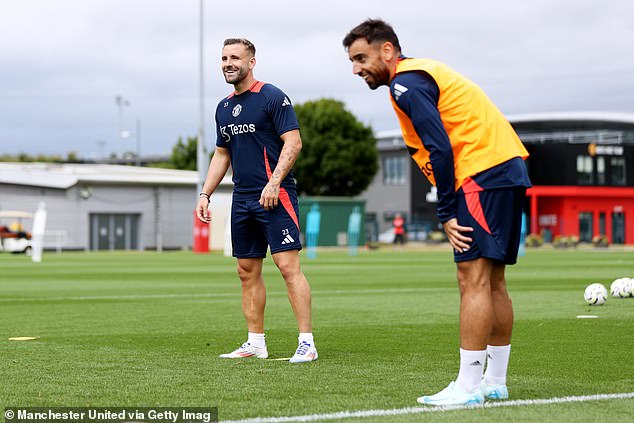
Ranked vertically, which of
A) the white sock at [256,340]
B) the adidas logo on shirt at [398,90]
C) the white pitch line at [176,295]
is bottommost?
the white pitch line at [176,295]

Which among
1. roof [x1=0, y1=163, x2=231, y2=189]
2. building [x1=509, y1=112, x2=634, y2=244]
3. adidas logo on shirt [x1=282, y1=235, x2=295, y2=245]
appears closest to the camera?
adidas logo on shirt [x1=282, y1=235, x2=295, y2=245]

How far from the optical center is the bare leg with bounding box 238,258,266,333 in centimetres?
791

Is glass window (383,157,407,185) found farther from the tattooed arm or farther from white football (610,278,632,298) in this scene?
the tattooed arm

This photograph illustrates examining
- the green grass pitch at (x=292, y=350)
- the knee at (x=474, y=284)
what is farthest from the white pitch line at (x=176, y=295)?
the knee at (x=474, y=284)

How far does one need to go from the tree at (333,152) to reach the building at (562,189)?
5.47m

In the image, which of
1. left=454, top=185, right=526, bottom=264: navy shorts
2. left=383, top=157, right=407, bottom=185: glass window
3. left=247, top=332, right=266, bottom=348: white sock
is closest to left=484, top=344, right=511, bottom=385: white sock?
left=454, top=185, right=526, bottom=264: navy shorts

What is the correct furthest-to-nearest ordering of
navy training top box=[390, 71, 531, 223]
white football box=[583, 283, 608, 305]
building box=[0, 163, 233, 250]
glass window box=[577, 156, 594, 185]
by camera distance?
1. glass window box=[577, 156, 594, 185]
2. building box=[0, 163, 233, 250]
3. white football box=[583, 283, 608, 305]
4. navy training top box=[390, 71, 531, 223]

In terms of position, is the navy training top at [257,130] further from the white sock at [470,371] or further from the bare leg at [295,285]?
the white sock at [470,371]

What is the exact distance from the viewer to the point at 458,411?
5.27 metres

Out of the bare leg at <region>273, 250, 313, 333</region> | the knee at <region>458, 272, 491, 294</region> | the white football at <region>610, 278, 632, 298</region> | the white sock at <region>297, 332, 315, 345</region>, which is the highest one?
the knee at <region>458, 272, 491, 294</region>

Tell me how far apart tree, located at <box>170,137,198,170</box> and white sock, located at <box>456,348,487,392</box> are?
82733mm

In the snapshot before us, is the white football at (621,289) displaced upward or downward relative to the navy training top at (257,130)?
downward

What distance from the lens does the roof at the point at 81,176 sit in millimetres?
59094

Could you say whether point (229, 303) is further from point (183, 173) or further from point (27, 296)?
point (183, 173)
